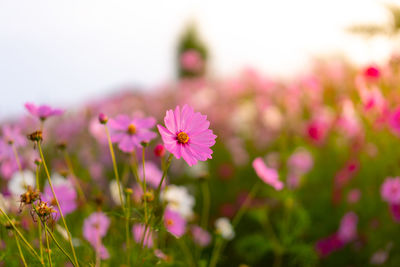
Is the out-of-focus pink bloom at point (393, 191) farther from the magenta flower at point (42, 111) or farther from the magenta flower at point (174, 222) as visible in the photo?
the magenta flower at point (42, 111)

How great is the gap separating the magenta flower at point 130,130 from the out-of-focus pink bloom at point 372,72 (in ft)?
5.06

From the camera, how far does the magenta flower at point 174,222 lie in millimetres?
1544

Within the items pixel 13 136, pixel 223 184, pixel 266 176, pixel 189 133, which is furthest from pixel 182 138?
pixel 223 184

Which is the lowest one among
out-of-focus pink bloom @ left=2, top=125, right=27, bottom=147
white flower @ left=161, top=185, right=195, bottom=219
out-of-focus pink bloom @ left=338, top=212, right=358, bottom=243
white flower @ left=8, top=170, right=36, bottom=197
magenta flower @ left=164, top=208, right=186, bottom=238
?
out-of-focus pink bloom @ left=338, top=212, right=358, bottom=243

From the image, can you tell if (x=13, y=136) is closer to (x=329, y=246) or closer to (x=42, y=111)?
(x=42, y=111)

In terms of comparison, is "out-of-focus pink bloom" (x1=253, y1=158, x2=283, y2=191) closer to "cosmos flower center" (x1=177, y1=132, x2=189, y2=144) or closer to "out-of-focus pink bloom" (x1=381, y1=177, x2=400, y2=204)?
"cosmos flower center" (x1=177, y1=132, x2=189, y2=144)

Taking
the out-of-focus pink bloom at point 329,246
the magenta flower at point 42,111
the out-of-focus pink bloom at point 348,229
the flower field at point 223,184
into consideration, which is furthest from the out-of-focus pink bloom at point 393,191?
the magenta flower at point 42,111

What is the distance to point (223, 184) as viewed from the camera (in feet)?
12.1

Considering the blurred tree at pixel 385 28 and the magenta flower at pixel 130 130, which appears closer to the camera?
the magenta flower at pixel 130 130

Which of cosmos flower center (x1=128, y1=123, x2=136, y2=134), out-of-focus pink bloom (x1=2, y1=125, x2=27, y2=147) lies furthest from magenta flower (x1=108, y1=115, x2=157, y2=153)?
out-of-focus pink bloom (x1=2, y1=125, x2=27, y2=147)

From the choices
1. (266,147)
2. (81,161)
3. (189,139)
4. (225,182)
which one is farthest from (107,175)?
(189,139)

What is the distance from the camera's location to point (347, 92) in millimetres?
3828

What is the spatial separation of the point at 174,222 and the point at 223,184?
2.14 m

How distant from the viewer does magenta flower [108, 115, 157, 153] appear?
3.84ft
